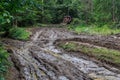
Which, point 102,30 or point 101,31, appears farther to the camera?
point 102,30

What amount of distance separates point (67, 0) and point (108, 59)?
3131 cm

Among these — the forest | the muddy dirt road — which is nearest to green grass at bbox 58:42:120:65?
the forest

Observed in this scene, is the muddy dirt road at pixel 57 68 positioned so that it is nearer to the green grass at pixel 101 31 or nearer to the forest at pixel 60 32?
the forest at pixel 60 32

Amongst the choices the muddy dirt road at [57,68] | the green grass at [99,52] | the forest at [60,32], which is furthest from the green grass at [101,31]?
the muddy dirt road at [57,68]

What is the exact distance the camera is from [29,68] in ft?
33.8

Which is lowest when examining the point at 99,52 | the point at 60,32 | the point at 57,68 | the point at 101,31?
the point at 60,32

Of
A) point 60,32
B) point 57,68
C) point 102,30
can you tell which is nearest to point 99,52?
point 57,68

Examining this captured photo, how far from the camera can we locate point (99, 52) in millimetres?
12781

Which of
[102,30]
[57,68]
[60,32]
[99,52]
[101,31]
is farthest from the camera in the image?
[60,32]

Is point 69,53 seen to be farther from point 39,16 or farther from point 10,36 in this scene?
point 39,16

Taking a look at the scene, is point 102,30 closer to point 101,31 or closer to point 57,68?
point 101,31

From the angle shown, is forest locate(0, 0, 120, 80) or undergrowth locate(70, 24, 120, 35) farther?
undergrowth locate(70, 24, 120, 35)

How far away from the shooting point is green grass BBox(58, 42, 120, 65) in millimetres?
11522

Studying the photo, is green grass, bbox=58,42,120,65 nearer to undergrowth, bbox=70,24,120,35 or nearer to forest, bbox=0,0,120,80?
forest, bbox=0,0,120,80
